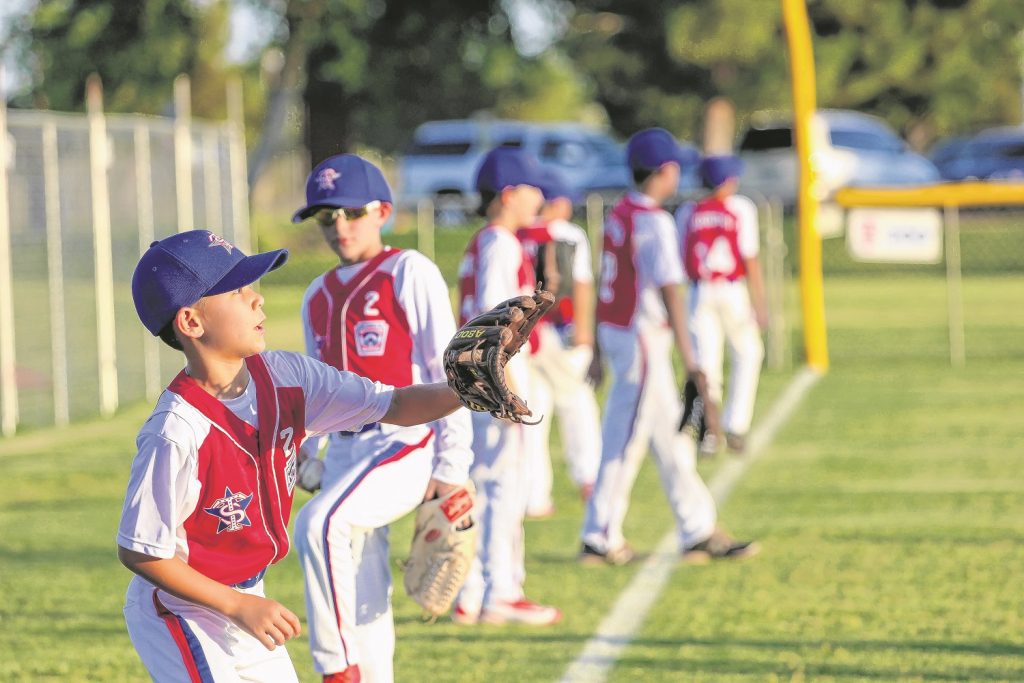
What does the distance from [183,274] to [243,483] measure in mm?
515

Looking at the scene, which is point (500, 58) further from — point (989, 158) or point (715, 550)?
point (715, 550)

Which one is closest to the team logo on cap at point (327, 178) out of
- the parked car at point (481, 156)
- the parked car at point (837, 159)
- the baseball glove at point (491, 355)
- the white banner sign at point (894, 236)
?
the baseball glove at point (491, 355)

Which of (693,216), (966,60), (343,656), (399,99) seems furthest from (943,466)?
(966,60)

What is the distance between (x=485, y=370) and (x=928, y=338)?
18.2m

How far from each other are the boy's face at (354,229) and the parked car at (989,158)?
3484 centimetres

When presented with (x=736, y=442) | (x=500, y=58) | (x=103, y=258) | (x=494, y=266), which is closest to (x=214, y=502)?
(x=494, y=266)

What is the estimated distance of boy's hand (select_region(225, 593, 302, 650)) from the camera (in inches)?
161

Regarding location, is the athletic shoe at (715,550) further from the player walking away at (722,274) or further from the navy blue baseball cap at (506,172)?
the player walking away at (722,274)

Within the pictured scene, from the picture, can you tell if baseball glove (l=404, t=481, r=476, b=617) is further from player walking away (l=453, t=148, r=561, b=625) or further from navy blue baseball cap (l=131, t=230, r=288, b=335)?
player walking away (l=453, t=148, r=561, b=625)

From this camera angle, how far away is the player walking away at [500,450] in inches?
308

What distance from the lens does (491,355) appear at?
4285 millimetres

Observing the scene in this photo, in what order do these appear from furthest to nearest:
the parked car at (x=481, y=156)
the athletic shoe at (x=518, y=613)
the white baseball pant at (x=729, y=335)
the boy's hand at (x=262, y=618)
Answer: the parked car at (x=481, y=156) < the white baseball pant at (x=729, y=335) < the athletic shoe at (x=518, y=613) < the boy's hand at (x=262, y=618)

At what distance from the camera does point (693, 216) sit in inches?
532

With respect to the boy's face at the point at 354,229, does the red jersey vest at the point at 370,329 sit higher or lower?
lower
